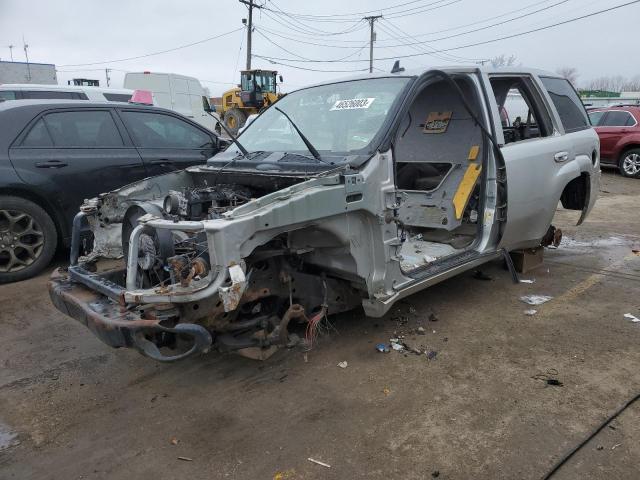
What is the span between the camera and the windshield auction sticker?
3.78 m

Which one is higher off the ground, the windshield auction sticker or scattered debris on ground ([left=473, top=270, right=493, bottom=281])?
the windshield auction sticker

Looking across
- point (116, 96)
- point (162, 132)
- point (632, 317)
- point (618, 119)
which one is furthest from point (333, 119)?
point (618, 119)

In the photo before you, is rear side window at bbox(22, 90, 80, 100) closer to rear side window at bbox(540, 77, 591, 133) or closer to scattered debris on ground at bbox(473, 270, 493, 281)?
scattered debris on ground at bbox(473, 270, 493, 281)

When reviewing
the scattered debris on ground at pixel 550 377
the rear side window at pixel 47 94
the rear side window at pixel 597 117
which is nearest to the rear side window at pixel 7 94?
the rear side window at pixel 47 94

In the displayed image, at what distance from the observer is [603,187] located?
11.6 meters

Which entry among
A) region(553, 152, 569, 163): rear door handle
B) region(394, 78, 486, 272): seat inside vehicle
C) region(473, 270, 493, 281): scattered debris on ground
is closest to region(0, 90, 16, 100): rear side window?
region(394, 78, 486, 272): seat inside vehicle

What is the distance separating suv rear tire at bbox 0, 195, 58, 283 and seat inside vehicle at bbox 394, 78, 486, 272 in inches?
147

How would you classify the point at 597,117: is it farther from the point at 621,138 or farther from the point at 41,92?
the point at 41,92

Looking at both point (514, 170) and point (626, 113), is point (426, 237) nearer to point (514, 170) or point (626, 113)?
point (514, 170)

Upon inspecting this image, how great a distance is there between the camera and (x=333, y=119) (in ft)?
12.7

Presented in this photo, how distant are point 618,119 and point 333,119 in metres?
12.3

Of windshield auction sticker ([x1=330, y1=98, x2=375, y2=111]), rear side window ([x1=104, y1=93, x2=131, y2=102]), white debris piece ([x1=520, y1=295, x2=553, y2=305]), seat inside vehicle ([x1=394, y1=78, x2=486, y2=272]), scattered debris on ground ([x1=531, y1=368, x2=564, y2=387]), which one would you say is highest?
rear side window ([x1=104, y1=93, x2=131, y2=102])

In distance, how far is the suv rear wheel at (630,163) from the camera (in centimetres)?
1277

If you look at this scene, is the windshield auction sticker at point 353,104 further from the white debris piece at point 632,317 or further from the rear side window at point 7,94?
the rear side window at point 7,94
